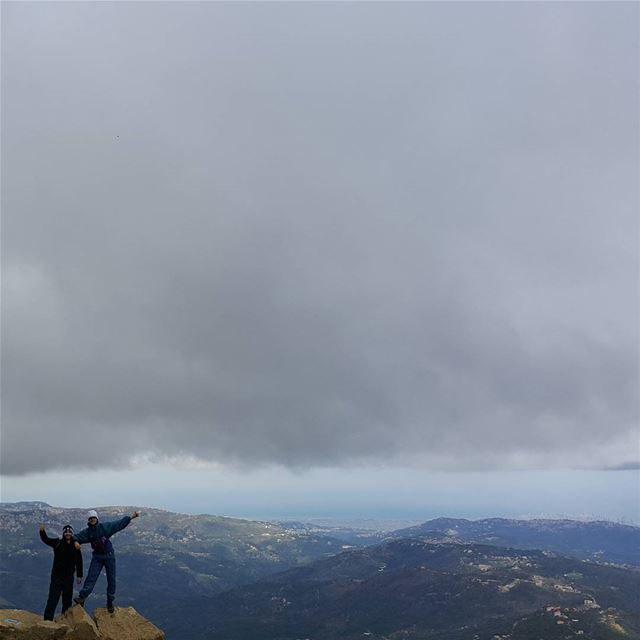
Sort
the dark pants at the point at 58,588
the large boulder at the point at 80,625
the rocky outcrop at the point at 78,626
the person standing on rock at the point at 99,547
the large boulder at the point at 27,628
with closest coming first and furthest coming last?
the large boulder at the point at 27,628 → the rocky outcrop at the point at 78,626 → the large boulder at the point at 80,625 → the person standing on rock at the point at 99,547 → the dark pants at the point at 58,588

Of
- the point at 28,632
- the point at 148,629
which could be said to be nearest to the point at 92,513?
the point at 28,632

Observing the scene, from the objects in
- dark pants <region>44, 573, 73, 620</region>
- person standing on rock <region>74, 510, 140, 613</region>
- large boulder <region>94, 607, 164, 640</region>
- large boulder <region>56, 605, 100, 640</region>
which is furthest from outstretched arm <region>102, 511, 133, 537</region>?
large boulder <region>94, 607, 164, 640</region>

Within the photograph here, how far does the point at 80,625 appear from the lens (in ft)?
127

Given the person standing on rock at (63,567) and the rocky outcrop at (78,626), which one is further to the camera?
the person standing on rock at (63,567)

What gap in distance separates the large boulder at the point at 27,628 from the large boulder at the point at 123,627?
3.32 meters

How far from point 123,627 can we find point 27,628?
7190 millimetres

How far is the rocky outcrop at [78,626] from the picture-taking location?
121ft

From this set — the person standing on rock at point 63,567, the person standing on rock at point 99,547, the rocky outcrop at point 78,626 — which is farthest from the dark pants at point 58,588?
the person standing on rock at point 99,547

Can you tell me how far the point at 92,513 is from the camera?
35.5 m

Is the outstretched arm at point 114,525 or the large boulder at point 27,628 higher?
the outstretched arm at point 114,525

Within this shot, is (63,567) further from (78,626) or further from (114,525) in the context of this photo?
(114,525)

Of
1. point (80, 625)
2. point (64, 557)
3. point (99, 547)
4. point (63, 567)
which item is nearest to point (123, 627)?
point (80, 625)

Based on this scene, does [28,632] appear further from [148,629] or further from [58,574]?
[148,629]

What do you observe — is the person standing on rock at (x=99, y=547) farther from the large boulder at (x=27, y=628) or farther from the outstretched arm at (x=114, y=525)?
the large boulder at (x=27, y=628)
